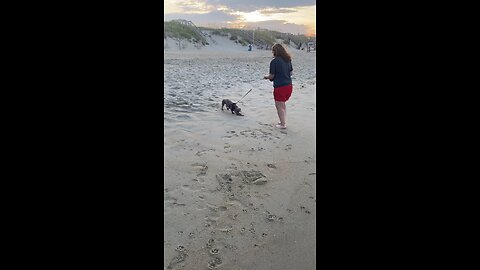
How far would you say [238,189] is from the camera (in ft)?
11.4

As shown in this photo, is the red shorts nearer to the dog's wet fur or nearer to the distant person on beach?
the distant person on beach

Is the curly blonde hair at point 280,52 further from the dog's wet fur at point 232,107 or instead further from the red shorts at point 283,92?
the dog's wet fur at point 232,107

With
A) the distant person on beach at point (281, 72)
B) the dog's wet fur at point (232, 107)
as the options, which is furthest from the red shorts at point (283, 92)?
the dog's wet fur at point (232, 107)

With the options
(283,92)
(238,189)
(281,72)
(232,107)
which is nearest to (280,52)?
(281,72)

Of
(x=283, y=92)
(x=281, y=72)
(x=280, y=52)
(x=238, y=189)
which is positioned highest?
(x=280, y=52)

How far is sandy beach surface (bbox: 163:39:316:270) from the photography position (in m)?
2.46

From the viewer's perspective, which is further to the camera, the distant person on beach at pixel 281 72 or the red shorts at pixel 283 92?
the red shorts at pixel 283 92

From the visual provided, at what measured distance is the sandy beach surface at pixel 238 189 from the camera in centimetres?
246

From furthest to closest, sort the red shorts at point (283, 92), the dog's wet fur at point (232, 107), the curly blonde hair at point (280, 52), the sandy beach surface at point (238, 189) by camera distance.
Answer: the dog's wet fur at point (232, 107)
the red shorts at point (283, 92)
the curly blonde hair at point (280, 52)
the sandy beach surface at point (238, 189)

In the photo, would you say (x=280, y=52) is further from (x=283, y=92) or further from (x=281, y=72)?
(x=283, y=92)
